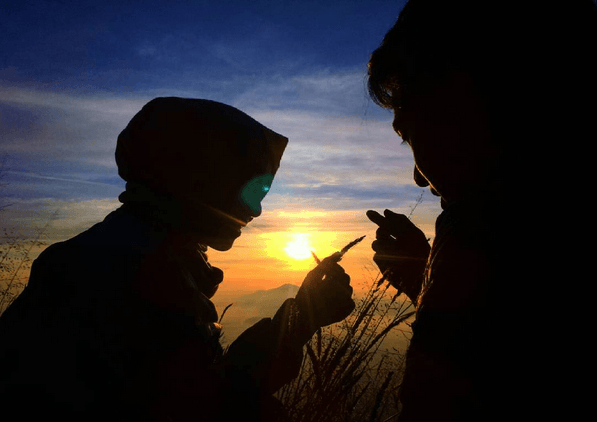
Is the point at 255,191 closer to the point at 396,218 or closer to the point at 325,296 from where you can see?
the point at 325,296

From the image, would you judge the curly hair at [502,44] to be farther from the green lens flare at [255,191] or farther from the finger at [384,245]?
the green lens flare at [255,191]

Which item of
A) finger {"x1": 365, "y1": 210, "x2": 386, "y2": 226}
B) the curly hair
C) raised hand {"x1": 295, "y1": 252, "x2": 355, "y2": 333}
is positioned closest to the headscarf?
raised hand {"x1": 295, "y1": 252, "x2": 355, "y2": 333}

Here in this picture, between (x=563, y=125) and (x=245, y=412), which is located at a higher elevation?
(x=563, y=125)

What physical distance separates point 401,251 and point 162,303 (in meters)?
1.17

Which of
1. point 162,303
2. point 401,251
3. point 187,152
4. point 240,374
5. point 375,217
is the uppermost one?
point 187,152

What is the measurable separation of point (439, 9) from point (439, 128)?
1.35 feet

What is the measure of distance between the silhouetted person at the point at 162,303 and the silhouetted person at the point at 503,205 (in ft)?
3.73

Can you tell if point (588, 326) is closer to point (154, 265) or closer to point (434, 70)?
point (434, 70)

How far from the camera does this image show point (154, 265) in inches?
64.6

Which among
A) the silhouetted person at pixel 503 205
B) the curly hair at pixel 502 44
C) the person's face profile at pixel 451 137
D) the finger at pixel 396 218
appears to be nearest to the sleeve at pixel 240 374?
the finger at pixel 396 218

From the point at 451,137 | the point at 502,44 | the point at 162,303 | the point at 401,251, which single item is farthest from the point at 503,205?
the point at 162,303

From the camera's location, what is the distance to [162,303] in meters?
1.59

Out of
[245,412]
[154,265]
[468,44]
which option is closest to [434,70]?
[468,44]

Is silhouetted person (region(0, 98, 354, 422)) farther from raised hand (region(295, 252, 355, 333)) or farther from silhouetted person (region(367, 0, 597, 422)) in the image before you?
silhouetted person (region(367, 0, 597, 422))
